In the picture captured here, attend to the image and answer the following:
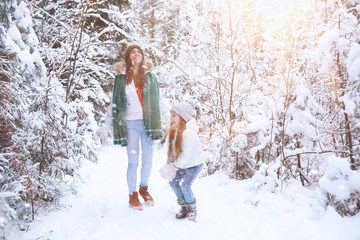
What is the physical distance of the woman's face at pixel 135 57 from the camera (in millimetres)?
3597

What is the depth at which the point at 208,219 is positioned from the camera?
10.5 ft

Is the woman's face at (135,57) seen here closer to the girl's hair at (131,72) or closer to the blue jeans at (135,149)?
the girl's hair at (131,72)

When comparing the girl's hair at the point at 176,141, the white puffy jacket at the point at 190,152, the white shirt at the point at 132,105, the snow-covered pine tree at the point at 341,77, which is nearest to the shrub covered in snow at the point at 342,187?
the snow-covered pine tree at the point at 341,77

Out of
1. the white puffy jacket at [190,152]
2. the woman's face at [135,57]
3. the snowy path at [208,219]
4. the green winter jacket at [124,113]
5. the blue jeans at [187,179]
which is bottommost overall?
the snowy path at [208,219]

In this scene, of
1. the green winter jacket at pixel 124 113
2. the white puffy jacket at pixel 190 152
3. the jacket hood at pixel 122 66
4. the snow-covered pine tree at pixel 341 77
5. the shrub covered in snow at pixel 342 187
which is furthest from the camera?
the jacket hood at pixel 122 66

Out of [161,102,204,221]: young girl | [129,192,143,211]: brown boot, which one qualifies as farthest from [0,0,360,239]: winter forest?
[161,102,204,221]: young girl

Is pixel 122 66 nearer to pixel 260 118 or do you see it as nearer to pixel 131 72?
A: pixel 131 72

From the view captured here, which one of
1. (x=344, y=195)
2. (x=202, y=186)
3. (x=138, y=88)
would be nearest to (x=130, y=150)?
(x=138, y=88)

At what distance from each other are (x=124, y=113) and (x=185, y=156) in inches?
42.7

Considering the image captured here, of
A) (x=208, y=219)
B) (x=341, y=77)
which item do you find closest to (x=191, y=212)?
(x=208, y=219)

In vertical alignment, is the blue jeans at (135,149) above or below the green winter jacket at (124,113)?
below

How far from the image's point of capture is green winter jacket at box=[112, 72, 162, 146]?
3.41 metres

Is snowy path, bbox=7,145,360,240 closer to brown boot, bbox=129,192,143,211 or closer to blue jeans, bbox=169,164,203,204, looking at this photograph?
brown boot, bbox=129,192,143,211

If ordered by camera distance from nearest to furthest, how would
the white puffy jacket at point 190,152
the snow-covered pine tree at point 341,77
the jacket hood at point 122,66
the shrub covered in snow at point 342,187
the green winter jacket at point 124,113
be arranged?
the shrub covered in snow at point 342,187
the snow-covered pine tree at point 341,77
the white puffy jacket at point 190,152
the green winter jacket at point 124,113
the jacket hood at point 122,66
